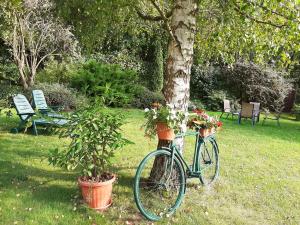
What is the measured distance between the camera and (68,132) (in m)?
4.04

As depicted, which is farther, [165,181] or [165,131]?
[165,181]

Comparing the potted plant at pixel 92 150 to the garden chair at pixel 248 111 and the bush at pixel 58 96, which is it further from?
the garden chair at pixel 248 111

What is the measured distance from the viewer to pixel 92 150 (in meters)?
3.98

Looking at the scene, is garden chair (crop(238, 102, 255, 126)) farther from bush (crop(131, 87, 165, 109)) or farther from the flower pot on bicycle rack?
the flower pot on bicycle rack

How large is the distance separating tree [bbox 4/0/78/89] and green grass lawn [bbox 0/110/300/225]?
238 inches

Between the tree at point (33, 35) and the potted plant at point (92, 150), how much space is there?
910 centimetres

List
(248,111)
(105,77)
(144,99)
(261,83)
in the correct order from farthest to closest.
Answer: (261,83)
(105,77)
(144,99)
(248,111)

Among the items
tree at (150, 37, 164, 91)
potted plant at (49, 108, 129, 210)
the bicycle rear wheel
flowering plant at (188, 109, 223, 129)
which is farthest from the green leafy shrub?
tree at (150, 37, 164, 91)

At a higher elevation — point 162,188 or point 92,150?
point 92,150

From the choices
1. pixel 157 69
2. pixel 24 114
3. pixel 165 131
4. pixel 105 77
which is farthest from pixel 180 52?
pixel 157 69

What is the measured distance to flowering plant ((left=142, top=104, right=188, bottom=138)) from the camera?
12.9 ft

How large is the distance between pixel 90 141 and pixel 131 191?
41.6 inches

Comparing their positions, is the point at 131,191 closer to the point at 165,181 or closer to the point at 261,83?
the point at 165,181

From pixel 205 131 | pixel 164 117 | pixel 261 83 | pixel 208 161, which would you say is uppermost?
pixel 164 117
